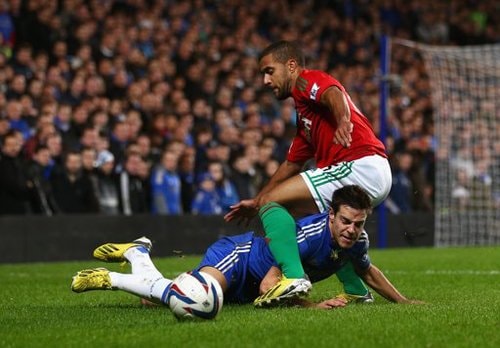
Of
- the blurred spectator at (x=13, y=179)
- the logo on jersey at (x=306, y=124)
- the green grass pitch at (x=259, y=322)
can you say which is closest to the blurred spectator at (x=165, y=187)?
the blurred spectator at (x=13, y=179)

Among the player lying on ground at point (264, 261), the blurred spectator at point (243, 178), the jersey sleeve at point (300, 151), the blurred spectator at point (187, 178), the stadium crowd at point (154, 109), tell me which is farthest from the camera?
the blurred spectator at point (243, 178)

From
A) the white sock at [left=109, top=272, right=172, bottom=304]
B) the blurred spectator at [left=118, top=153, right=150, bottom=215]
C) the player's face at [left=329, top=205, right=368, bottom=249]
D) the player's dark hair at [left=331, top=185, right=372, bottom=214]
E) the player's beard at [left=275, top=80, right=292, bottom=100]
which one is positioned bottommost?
the blurred spectator at [left=118, top=153, right=150, bottom=215]

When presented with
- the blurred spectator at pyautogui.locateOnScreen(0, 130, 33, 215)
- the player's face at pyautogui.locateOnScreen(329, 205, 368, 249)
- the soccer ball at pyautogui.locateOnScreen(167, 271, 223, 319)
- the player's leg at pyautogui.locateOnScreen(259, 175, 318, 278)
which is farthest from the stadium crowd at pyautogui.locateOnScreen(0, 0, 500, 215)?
the soccer ball at pyautogui.locateOnScreen(167, 271, 223, 319)

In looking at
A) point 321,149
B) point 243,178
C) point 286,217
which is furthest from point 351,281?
point 243,178

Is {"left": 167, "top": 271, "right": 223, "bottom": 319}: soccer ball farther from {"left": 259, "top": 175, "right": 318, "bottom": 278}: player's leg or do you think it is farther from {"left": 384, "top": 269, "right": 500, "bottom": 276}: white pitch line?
{"left": 384, "top": 269, "right": 500, "bottom": 276}: white pitch line

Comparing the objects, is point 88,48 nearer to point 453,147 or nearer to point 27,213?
point 27,213

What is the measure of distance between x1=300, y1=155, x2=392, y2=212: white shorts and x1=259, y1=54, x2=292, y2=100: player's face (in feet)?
2.49

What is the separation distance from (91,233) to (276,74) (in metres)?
7.40

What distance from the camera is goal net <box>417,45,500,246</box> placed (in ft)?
66.2

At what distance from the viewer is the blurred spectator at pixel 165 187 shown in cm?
1681

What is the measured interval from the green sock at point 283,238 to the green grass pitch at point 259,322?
306mm

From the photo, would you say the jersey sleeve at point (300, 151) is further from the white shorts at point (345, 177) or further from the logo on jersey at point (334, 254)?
the logo on jersey at point (334, 254)

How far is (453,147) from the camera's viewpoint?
68.5 ft

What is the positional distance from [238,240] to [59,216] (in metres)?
7.32
